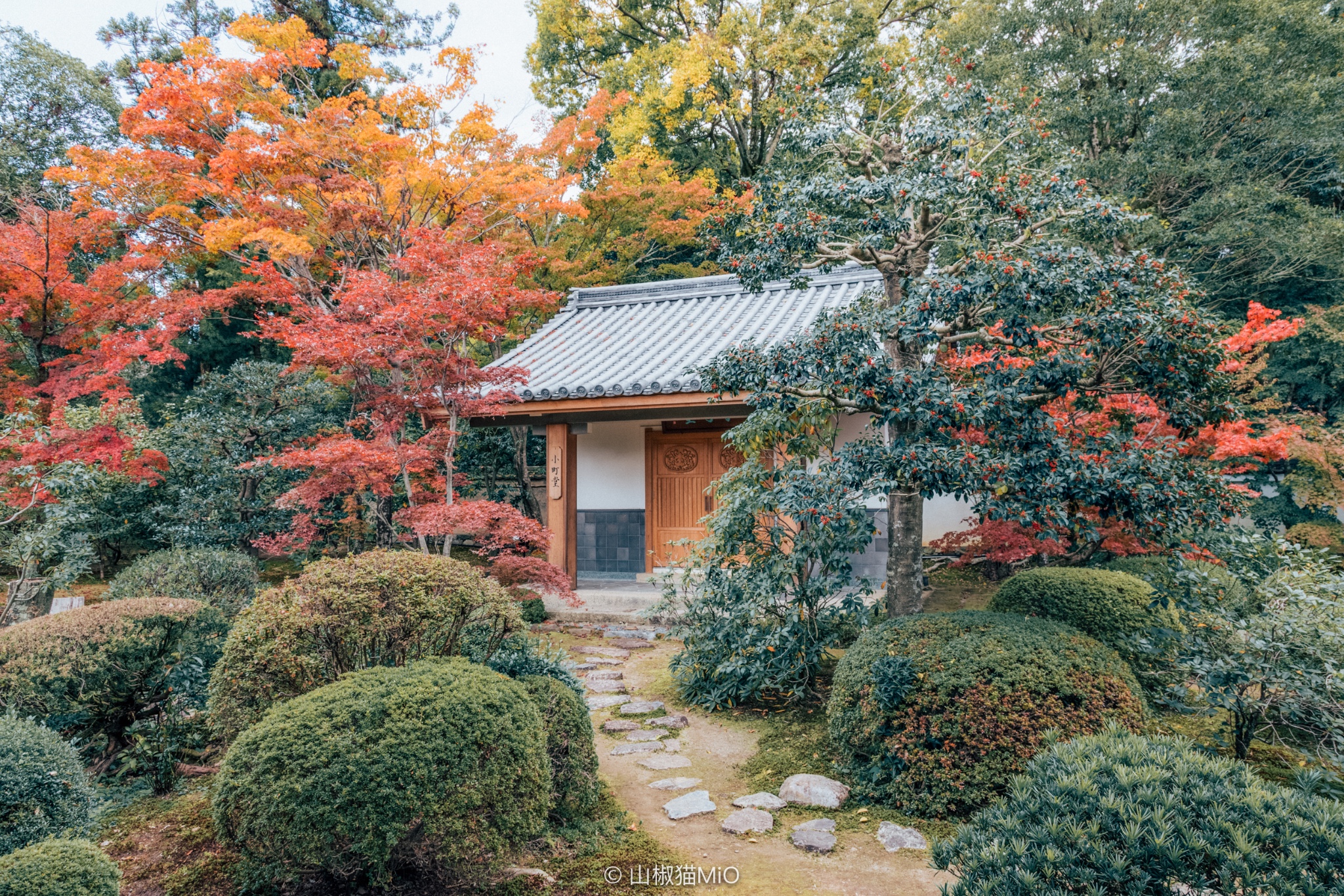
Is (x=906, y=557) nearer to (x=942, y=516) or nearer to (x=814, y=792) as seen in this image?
(x=814, y=792)

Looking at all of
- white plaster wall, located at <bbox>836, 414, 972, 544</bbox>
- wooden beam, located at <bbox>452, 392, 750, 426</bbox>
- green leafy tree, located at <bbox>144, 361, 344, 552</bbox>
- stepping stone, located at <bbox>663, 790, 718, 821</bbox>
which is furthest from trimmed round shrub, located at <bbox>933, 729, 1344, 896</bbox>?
white plaster wall, located at <bbox>836, 414, 972, 544</bbox>

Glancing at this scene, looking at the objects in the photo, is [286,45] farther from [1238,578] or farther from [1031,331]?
[1238,578]

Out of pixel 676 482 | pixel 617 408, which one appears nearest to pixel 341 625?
pixel 617 408

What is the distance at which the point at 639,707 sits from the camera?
569 centimetres

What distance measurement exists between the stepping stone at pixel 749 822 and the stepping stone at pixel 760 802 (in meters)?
0.06

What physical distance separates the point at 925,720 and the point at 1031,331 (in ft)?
7.42

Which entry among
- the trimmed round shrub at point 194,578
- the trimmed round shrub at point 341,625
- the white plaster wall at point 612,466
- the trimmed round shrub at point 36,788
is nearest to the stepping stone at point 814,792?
the trimmed round shrub at point 341,625

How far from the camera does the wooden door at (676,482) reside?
10500 mm

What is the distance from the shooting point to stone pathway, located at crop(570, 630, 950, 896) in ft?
10.4

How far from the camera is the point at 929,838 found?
11.4 feet

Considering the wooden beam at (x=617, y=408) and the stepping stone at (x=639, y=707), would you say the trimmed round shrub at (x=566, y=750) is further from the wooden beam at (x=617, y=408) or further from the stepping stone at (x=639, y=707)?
the wooden beam at (x=617, y=408)

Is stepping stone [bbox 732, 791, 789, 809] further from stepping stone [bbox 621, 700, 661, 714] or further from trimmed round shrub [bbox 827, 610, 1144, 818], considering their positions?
stepping stone [bbox 621, 700, 661, 714]

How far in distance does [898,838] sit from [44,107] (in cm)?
2067

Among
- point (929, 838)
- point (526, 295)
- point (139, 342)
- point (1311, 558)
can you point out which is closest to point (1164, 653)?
point (1311, 558)
